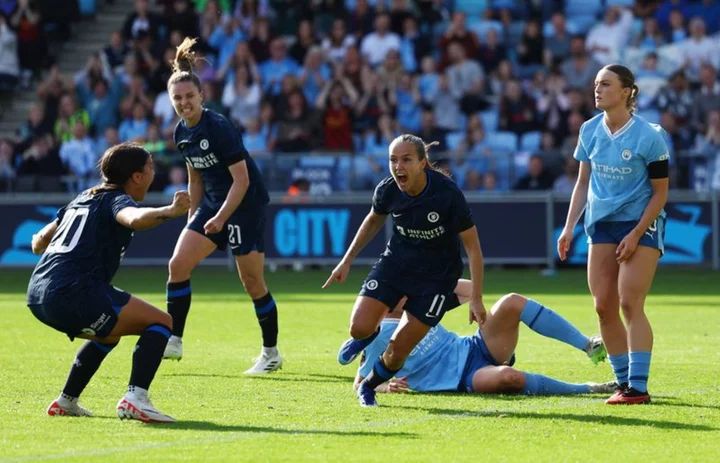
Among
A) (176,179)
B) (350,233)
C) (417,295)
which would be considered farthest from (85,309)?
(176,179)

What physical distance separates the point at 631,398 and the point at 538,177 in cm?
1347

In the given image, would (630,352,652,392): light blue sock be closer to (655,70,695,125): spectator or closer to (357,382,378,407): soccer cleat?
(357,382,378,407): soccer cleat

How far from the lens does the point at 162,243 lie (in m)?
22.0

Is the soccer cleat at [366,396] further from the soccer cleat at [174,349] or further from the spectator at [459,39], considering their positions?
the spectator at [459,39]

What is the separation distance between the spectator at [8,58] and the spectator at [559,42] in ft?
35.2

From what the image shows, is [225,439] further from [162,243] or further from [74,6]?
[74,6]

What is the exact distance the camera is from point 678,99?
22.5 metres

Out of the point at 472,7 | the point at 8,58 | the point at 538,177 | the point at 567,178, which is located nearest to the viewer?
the point at 567,178

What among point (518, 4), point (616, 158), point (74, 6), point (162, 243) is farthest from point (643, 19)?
point (616, 158)

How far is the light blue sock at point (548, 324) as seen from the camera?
351 inches

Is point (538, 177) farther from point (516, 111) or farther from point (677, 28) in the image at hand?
point (677, 28)

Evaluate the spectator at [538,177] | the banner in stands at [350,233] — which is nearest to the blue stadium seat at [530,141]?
the spectator at [538,177]

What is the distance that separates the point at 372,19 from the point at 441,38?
1.69m

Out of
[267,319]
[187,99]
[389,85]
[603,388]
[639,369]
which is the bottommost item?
[603,388]
